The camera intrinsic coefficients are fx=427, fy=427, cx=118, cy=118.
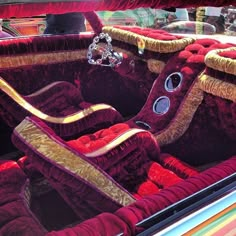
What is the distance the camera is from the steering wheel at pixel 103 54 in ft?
6.77

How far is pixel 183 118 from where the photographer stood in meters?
1.71

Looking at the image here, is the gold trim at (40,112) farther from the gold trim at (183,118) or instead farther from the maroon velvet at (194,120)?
the gold trim at (183,118)

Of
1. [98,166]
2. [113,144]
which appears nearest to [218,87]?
[113,144]

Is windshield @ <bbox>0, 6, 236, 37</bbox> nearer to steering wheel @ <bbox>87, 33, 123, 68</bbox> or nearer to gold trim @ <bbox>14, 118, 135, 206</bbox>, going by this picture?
steering wheel @ <bbox>87, 33, 123, 68</bbox>

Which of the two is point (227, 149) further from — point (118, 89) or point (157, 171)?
point (118, 89)

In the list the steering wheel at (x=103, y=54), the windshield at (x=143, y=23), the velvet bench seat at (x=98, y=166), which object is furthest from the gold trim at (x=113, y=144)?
the windshield at (x=143, y=23)

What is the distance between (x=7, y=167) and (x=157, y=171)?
529 millimetres

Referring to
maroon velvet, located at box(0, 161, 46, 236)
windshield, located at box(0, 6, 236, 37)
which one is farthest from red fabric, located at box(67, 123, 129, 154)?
windshield, located at box(0, 6, 236, 37)

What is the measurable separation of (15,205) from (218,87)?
2.59ft

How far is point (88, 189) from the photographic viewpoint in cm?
117

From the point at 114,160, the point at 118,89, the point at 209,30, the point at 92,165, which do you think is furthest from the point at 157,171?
the point at 209,30

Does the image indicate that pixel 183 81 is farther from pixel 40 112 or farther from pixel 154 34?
pixel 40 112

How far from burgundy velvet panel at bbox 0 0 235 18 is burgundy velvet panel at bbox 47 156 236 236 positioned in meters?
0.42

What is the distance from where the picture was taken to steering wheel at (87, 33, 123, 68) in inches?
81.2
